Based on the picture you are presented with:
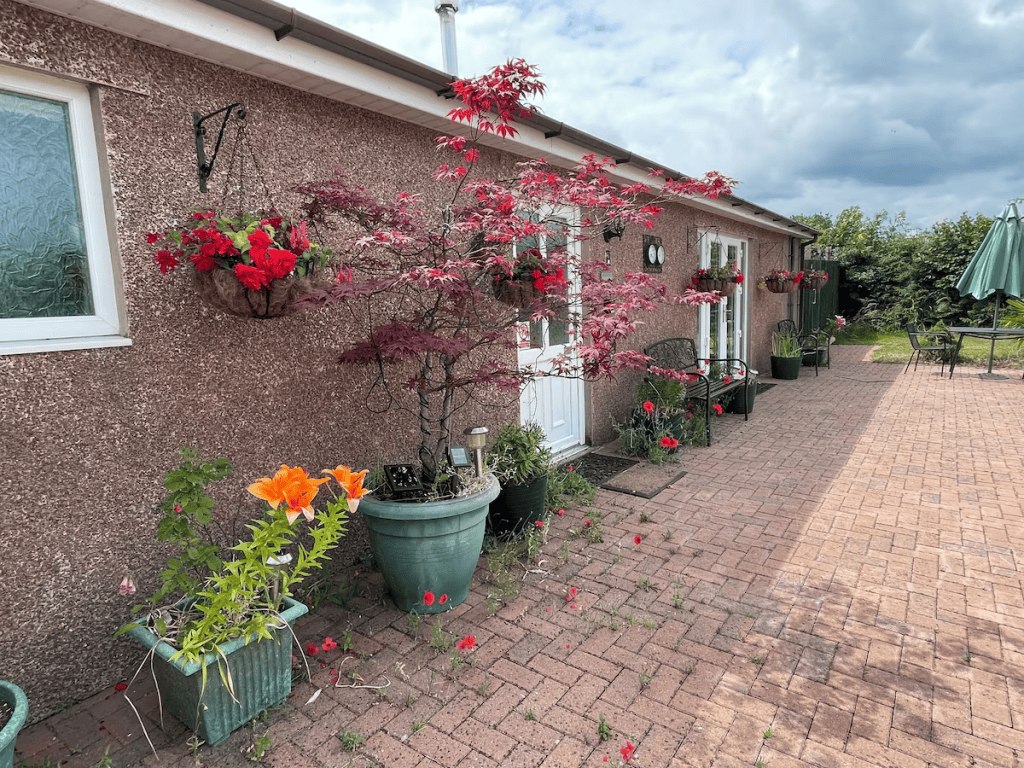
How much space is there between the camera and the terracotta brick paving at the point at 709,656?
2160 millimetres

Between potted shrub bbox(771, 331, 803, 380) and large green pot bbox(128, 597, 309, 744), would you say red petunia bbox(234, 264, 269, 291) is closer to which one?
large green pot bbox(128, 597, 309, 744)

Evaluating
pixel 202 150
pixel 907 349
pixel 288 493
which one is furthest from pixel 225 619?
pixel 907 349

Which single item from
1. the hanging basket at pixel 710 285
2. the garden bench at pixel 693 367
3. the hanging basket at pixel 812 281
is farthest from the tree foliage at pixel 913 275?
the garden bench at pixel 693 367

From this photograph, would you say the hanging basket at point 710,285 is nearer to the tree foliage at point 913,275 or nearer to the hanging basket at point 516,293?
the hanging basket at point 516,293

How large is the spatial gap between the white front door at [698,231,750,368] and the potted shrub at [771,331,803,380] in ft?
Answer: 2.90

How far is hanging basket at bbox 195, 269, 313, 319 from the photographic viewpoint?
7.70ft

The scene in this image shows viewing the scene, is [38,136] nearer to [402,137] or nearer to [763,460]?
[402,137]

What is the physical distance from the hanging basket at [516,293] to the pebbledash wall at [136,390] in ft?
3.27

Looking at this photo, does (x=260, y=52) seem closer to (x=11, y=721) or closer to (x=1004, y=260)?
(x=11, y=721)

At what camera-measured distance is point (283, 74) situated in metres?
2.96

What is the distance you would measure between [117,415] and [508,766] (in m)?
2.15

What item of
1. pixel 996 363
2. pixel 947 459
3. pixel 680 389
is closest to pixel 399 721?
pixel 680 389

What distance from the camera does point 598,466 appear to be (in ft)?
18.3

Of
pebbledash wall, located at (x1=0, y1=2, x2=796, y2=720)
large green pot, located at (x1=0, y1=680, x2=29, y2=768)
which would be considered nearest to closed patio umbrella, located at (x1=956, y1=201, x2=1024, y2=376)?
pebbledash wall, located at (x1=0, y1=2, x2=796, y2=720)
